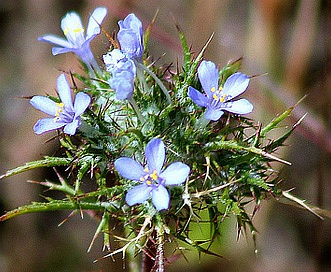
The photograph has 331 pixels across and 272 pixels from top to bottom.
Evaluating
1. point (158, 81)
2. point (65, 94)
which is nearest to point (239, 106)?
point (158, 81)

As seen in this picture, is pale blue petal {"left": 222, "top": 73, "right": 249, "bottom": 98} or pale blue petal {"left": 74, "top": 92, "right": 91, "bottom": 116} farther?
pale blue petal {"left": 222, "top": 73, "right": 249, "bottom": 98}

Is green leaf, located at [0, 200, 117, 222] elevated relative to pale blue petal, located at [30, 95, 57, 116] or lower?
lower

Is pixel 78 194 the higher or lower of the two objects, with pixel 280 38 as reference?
lower

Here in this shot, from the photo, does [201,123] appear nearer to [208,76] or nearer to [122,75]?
[208,76]

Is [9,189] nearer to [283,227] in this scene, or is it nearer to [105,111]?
[283,227]

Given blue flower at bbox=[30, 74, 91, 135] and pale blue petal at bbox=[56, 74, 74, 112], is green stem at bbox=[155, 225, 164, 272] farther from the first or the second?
pale blue petal at bbox=[56, 74, 74, 112]

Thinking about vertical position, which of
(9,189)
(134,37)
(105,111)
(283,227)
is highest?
(134,37)

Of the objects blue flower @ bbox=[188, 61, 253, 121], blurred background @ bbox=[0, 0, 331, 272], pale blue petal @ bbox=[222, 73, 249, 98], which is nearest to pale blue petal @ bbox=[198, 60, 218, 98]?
blue flower @ bbox=[188, 61, 253, 121]

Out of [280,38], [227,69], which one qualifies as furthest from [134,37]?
[280,38]
